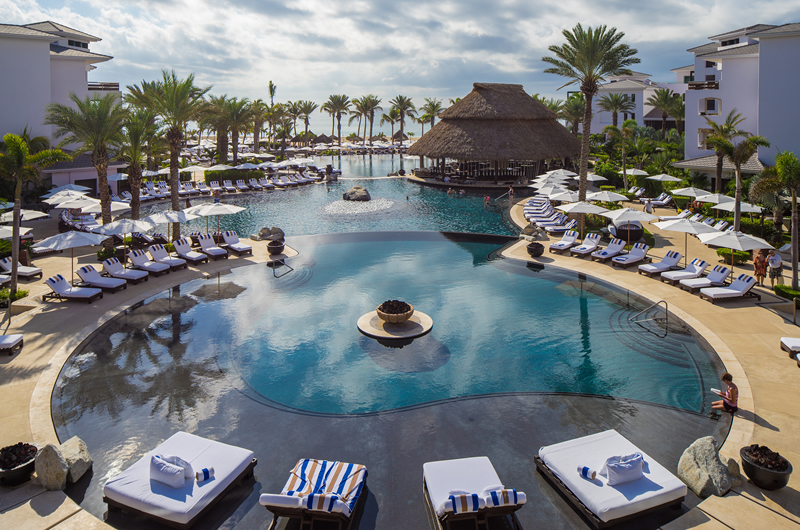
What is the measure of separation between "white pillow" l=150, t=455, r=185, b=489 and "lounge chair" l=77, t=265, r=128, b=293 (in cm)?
1133

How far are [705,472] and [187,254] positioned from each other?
62.3 ft

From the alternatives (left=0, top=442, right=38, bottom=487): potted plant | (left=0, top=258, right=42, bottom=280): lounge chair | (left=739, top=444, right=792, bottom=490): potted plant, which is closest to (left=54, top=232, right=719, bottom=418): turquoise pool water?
(left=0, top=442, right=38, bottom=487): potted plant

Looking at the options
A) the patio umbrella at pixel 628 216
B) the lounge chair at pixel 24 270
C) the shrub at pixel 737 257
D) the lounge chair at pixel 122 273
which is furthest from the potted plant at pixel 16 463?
the shrub at pixel 737 257

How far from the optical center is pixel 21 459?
798 cm

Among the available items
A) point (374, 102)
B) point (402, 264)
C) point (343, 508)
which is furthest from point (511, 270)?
point (374, 102)

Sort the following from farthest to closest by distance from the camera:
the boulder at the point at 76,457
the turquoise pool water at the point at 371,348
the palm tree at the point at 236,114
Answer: the palm tree at the point at 236,114 → the turquoise pool water at the point at 371,348 → the boulder at the point at 76,457

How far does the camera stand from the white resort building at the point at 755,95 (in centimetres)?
2745

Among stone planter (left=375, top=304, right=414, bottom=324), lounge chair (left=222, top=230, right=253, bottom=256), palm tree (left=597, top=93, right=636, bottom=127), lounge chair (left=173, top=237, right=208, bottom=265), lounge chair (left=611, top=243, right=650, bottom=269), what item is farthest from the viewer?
palm tree (left=597, top=93, right=636, bottom=127)

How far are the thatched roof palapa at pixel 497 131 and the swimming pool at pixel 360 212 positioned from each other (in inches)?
162

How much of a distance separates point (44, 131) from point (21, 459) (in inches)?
1297

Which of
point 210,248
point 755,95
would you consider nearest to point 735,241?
point 210,248

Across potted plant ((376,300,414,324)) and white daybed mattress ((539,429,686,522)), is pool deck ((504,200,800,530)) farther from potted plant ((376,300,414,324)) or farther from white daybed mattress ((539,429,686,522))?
potted plant ((376,300,414,324))

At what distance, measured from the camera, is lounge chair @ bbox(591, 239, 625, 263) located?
797 inches

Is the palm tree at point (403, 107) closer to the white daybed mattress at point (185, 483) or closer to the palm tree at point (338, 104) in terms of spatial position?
the palm tree at point (338, 104)
